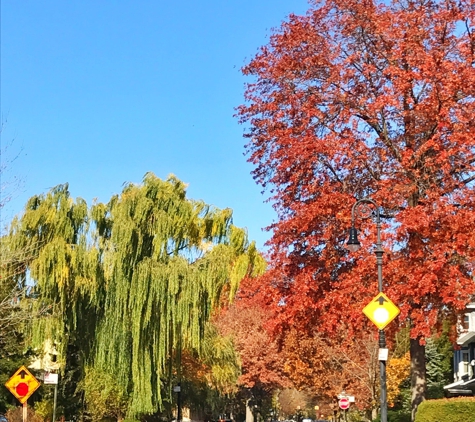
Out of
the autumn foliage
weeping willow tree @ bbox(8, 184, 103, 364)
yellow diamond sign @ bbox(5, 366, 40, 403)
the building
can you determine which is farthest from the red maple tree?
the building

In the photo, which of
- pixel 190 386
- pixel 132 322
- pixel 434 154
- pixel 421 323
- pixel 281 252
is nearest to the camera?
pixel 421 323

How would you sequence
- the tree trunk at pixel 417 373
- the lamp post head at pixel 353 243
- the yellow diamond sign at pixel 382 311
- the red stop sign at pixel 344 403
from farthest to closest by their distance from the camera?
the red stop sign at pixel 344 403, the tree trunk at pixel 417 373, the lamp post head at pixel 353 243, the yellow diamond sign at pixel 382 311

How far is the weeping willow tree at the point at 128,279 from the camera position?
2947 cm

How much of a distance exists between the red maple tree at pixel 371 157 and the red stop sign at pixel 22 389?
730 cm

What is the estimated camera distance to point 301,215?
19.1 m

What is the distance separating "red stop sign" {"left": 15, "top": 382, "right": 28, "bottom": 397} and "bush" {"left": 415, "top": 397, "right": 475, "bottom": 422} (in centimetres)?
1041

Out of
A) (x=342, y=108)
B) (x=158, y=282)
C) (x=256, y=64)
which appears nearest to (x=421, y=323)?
(x=342, y=108)

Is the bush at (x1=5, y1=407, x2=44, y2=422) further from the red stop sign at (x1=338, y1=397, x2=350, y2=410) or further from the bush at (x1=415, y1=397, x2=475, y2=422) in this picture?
the bush at (x1=415, y1=397, x2=475, y2=422)

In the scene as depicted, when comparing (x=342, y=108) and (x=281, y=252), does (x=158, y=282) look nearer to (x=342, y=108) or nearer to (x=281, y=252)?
(x=281, y=252)

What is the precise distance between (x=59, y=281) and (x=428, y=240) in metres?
17.5

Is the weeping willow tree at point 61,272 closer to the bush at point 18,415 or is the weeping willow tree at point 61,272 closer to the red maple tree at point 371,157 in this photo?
the bush at point 18,415

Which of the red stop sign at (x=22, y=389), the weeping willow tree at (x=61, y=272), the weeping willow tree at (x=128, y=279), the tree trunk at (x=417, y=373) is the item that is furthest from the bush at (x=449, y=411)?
the weeping willow tree at (x=61, y=272)

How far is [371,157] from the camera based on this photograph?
1948 cm

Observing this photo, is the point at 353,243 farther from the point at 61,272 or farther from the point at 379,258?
the point at 61,272
